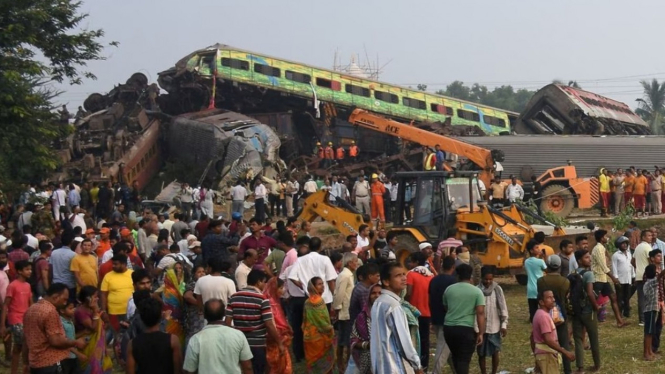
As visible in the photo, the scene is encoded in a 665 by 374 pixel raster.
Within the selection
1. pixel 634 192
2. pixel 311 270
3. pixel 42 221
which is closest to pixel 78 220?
pixel 42 221

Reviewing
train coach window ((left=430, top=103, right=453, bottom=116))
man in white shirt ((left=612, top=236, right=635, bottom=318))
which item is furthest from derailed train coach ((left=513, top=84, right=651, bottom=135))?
man in white shirt ((left=612, top=236, right=635, bottom=318))

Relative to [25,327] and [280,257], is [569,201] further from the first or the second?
[25,327]

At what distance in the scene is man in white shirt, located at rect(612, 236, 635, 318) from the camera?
1512 cm

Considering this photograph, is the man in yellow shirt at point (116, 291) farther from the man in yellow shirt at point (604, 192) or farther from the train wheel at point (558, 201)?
the man in yellow shirt at point (604, 192)

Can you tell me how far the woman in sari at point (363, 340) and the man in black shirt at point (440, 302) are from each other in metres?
1.67

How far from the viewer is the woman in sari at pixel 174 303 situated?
415 inches

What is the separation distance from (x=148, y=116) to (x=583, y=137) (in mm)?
15193

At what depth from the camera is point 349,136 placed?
40438mm

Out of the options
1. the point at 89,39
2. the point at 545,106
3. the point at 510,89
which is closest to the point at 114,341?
the point at 89,39

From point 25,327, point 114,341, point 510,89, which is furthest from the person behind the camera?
point 510,89

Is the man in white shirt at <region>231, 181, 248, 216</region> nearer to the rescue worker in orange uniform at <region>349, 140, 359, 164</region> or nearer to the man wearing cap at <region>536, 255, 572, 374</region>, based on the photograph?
the rescue worker in orange uniform at <region>349, 140, 359, 164</region>

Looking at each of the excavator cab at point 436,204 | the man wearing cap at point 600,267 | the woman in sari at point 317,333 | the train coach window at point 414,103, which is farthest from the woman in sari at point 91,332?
the train coach window at point 414,103

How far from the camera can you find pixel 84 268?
1311cm

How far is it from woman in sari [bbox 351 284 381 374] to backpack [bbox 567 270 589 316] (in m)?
3.07
